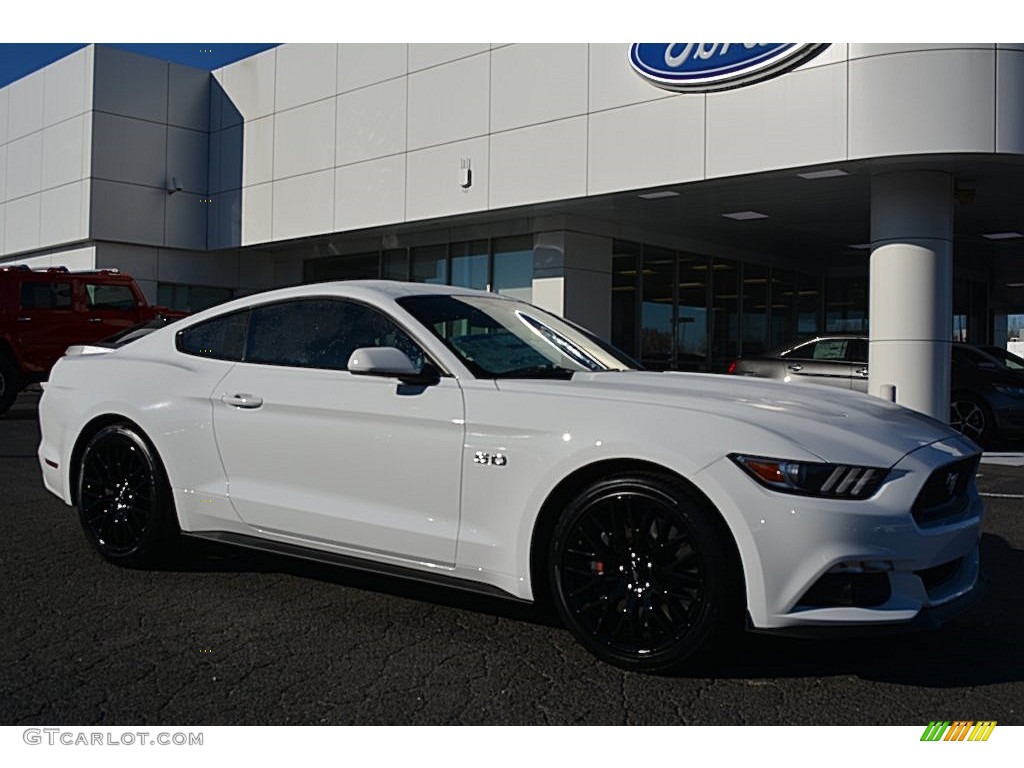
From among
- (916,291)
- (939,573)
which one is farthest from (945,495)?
(916,291)

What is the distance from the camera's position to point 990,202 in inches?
561

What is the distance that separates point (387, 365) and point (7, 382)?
1246cm

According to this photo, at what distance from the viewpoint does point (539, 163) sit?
14.7 meters

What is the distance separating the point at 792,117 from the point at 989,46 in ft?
7.11

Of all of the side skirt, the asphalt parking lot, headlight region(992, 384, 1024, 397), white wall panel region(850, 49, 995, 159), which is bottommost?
the asphalt parking lot

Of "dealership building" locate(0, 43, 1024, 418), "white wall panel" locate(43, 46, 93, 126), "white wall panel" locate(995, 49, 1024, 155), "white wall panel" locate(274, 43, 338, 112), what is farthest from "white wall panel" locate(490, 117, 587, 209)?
"white wall panel" locate(43, 46, 93, 126)

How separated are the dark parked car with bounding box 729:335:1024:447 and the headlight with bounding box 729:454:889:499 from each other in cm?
992

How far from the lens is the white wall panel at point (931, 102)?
10.9 meters

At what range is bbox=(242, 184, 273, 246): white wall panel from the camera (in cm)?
1957

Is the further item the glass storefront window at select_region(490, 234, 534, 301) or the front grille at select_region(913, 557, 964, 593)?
the glass storefront window at select_region(490, 234, 534, 301)

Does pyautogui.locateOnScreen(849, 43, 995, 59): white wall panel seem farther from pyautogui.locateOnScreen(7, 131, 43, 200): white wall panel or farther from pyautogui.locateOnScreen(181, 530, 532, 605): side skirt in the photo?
pyautogui.locateOnScreen(7, 131, 43, 200): white wall panel

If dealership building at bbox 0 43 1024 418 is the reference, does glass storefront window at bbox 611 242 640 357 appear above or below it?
below

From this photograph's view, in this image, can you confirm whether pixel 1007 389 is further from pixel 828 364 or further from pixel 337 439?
pixel 337 439

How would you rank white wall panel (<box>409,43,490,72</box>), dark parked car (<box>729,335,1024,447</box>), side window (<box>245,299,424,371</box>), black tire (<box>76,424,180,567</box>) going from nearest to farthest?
1. side window (<box>245,299,424,371</box>)
2. black tire (<box>76,424,180,567</box>)
3. dark parked car (<box>729,335,1024,447</box>)
4. white wall panel (<box>409,43,490,72</box>)
